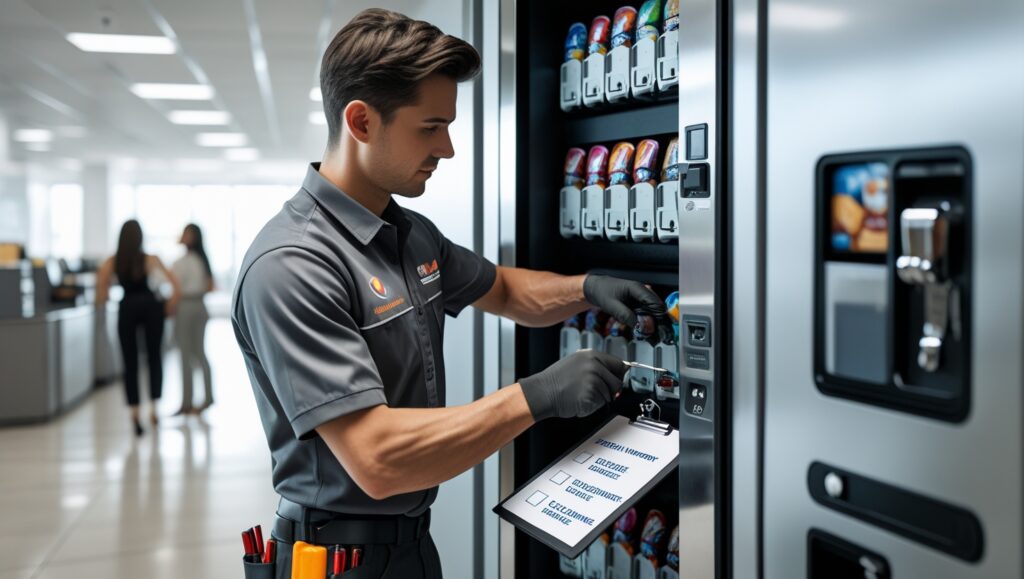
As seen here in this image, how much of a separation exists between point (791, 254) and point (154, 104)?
8.95 metres

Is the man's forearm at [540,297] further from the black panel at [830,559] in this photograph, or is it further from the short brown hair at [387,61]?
the black panel at [830,559]

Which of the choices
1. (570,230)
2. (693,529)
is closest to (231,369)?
(570,230)

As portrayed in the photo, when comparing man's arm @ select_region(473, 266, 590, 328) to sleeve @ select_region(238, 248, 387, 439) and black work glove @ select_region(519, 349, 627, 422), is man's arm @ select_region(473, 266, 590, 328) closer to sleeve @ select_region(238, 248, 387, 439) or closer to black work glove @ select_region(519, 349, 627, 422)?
black work glove @ select_region(519, 349, 627, 422)

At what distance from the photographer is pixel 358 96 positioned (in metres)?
1.54

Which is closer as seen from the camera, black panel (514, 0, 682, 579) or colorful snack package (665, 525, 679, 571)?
colorful snack package (665, 525, 679, 571)

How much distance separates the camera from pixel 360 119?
1.55 meters

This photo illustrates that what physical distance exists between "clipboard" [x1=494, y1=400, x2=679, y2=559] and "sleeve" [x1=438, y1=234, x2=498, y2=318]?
497 millimetres

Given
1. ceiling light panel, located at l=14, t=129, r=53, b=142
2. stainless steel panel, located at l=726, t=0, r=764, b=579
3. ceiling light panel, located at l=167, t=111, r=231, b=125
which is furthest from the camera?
ceiling light panel, located at l=14, t=129, r=53, b=142

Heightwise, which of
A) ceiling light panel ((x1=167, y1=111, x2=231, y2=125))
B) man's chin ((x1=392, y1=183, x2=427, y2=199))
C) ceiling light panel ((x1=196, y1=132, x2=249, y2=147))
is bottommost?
man's chin ((x1=392, y1=183, x2=427, y2=199))

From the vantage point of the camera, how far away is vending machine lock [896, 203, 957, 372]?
3.13ft

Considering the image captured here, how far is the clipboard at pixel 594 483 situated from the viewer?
56.5 inches

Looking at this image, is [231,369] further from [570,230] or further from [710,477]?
[710,477]

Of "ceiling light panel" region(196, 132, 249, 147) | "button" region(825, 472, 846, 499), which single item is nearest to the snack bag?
"button" region(825, 472, 846, 499)

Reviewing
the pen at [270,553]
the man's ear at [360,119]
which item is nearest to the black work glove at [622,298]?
the man's ear at [360,119]
